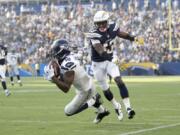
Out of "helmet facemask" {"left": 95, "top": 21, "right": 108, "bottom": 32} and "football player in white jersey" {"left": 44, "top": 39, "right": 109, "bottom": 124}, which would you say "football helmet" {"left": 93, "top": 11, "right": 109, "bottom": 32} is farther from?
"football player in white jersey" {"left": 44, "top": 39, "right": 109, "bottom": 124}

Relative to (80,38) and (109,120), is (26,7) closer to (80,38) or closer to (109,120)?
(80,38)

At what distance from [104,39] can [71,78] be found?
200cm

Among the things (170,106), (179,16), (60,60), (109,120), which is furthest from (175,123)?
(179,16)

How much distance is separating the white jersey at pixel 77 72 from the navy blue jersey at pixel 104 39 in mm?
1358

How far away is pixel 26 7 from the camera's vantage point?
4281cm

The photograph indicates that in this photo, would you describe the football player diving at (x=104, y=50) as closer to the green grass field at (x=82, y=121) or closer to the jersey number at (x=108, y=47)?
the jersey number at (x=108, y=47)

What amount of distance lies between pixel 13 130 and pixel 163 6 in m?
27.3

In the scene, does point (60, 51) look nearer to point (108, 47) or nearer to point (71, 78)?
point (71, 78)

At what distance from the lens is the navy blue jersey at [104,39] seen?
36.5 ft

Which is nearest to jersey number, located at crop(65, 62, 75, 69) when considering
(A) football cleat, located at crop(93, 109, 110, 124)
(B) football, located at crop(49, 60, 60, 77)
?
(B) football, located at crop(49, 60, 60, 77)

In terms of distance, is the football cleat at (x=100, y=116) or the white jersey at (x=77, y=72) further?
the football cleat at (x=100, y=116)

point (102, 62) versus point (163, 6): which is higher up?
point (102, 62)

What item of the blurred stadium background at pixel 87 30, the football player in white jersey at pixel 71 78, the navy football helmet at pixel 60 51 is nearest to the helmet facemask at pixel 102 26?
the football player in white jersey at pixel 71 78

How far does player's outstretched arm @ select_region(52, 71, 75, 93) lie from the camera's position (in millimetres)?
9234
